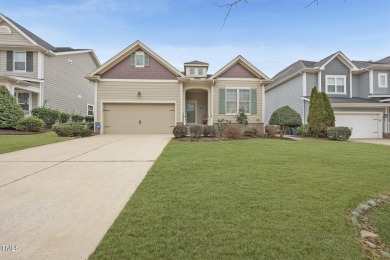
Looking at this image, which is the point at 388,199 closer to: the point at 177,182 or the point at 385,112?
the point at 177,182

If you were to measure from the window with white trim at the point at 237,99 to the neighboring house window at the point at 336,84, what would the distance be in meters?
7.68

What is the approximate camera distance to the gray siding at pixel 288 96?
19311mm

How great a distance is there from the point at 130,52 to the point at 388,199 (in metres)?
15.5

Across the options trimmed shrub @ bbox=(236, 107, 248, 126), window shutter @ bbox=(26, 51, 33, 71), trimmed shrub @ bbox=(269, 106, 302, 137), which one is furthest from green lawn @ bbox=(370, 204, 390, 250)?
window shutter @ bbox=(26, 51, 33, 71)

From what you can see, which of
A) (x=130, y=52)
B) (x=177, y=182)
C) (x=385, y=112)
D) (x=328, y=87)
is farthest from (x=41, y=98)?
(x=385, y=112)

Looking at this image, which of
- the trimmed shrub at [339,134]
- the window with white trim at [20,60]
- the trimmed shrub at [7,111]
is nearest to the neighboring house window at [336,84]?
the trimmed shrub at [339,134]

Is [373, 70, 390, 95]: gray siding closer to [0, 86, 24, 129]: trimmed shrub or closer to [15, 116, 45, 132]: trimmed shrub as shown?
[15, 116, 45, 132]: trimmed shrub

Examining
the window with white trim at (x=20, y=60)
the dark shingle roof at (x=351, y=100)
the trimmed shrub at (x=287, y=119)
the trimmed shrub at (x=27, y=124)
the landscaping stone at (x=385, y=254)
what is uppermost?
the window with white trim at (x=20, y=60)

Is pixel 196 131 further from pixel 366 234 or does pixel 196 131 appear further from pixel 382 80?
pixel 382 80

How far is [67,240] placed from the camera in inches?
101

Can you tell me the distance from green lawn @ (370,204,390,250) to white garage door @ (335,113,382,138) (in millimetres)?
16361

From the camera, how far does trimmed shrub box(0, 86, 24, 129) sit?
13.4 m

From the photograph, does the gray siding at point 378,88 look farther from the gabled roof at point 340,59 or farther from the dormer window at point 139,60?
the dormer window at point 139,60

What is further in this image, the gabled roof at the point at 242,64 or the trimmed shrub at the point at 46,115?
the trimmed shrub at the point at 46,115
